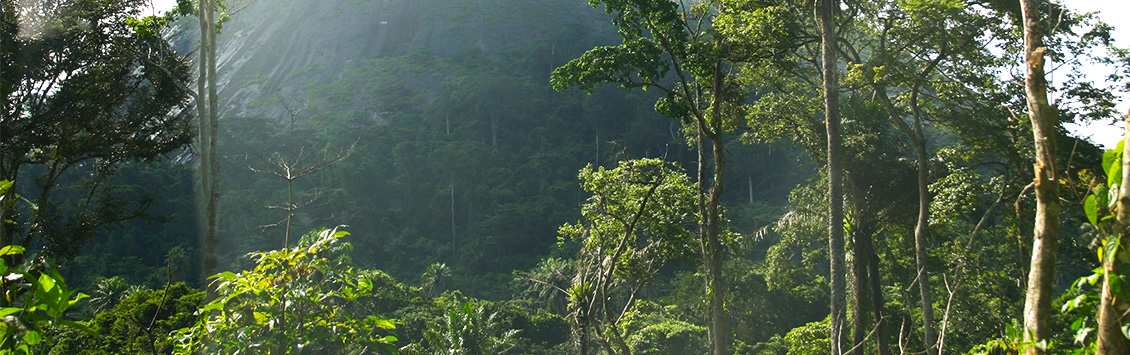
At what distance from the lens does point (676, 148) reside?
5856 centimetres

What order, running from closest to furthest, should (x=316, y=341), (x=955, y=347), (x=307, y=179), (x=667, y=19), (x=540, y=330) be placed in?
(x=316, y=341) < (x=667, y=19) < (x=955, y=347) < (x=540, y=330) < (x=307, y=179)

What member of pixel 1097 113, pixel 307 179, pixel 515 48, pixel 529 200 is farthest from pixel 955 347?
pixel 515 48

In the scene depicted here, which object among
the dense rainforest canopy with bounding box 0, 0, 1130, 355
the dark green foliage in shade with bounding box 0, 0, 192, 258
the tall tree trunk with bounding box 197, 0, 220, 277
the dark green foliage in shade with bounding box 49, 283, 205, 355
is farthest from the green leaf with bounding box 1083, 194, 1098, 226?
the dark green foliage in shade with bounding box 49, 283, 205, 355

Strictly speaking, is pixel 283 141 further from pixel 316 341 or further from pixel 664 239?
pixel 316 341

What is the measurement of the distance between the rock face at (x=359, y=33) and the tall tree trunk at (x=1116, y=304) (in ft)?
255

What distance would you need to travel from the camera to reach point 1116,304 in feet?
6.53

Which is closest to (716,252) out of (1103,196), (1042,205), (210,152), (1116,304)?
(210,152)

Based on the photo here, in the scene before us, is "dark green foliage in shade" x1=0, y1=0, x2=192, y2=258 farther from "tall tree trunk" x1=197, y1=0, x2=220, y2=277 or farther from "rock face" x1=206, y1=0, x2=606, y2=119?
"rock face" x1=206, y1=0, x2=606, y2=119

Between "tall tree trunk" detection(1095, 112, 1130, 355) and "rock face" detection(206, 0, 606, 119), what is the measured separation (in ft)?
255

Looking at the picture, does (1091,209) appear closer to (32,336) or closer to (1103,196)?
(1103,196)

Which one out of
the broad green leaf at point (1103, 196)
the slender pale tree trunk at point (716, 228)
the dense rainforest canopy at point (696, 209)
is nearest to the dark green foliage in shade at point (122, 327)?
the dense rainforest canopy at point (696, 209)

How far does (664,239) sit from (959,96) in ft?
17.7

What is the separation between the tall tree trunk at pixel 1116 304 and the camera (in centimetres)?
185

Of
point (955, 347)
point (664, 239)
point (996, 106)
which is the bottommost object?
point (955, 347)
